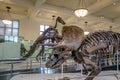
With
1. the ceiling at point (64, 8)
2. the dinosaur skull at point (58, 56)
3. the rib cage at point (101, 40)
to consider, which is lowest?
the dinosaur skull at point (58, 56)

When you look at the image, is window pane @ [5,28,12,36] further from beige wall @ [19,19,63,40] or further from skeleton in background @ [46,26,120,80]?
skeleton in background @ [46,26,120,80]

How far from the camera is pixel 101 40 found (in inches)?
106

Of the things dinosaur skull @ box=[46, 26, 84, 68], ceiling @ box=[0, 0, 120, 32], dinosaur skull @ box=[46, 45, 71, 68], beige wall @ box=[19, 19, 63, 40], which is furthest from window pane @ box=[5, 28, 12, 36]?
dinosaur skull @ box=[46, 45, 71, 68]

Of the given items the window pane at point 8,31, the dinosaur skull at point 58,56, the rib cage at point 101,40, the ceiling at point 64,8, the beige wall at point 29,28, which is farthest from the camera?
the beige wall at point 29,28

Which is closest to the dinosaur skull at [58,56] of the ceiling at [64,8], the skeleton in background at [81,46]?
the skeleton in background at [81,46]

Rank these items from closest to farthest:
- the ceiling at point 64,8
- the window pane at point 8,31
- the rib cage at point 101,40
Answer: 1. the rib cage at point 101,40
2. the ceiling at point 64,8
3. the window pane at point 8,31

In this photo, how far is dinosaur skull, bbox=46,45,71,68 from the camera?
2025mm

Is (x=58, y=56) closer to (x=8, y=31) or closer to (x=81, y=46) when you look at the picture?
(x=81, y=46)

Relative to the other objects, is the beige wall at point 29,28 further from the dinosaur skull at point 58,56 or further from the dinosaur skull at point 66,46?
the dinosaur skull at point 58,56

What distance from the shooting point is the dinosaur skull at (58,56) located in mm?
2025

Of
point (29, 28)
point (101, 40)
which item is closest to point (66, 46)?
point (101, 40)

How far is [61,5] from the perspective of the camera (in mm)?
8797

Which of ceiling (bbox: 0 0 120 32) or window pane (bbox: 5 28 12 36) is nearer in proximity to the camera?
ceiling (bbox: 0 0 120 32)

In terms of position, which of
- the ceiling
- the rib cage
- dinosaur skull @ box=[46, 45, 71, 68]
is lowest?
dinosaur skull @ box=[46, 45, 71, 68]
